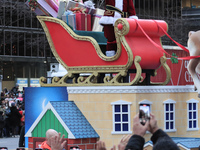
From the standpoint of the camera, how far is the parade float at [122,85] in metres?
9.49

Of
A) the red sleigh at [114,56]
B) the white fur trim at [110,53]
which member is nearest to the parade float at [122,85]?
the red sleigh at [114,56]

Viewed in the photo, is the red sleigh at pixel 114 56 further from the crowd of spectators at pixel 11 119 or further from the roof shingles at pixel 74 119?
the crowd of spectators at pixel 11 119

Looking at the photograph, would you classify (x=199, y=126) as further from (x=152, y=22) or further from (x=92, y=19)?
(x=92, y=19)

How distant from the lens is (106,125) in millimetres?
9719

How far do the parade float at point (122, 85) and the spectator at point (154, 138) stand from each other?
16.7 ft

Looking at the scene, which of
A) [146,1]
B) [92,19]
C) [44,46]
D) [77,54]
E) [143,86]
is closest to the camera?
[143,86]

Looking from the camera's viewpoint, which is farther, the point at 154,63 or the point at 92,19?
the point at 92,19

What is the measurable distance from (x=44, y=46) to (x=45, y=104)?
28.1m

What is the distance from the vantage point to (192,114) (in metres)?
10.3

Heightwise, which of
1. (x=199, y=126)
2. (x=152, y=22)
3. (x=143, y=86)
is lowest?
(x=199, y=126)

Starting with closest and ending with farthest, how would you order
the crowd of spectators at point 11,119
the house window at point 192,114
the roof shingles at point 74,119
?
1. the roof shingles at point 74,119
2. the house window at point 192,114
3. the crowd of spectators at point 11,119

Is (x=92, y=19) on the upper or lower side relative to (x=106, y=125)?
A: upper

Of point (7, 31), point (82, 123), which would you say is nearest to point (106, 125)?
point (82, 123)

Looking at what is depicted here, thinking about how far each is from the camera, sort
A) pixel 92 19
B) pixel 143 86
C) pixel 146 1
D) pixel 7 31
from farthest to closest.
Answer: pixel 146 1 < pixel 7 31 < pixel 92 19 < pixel 143 86
